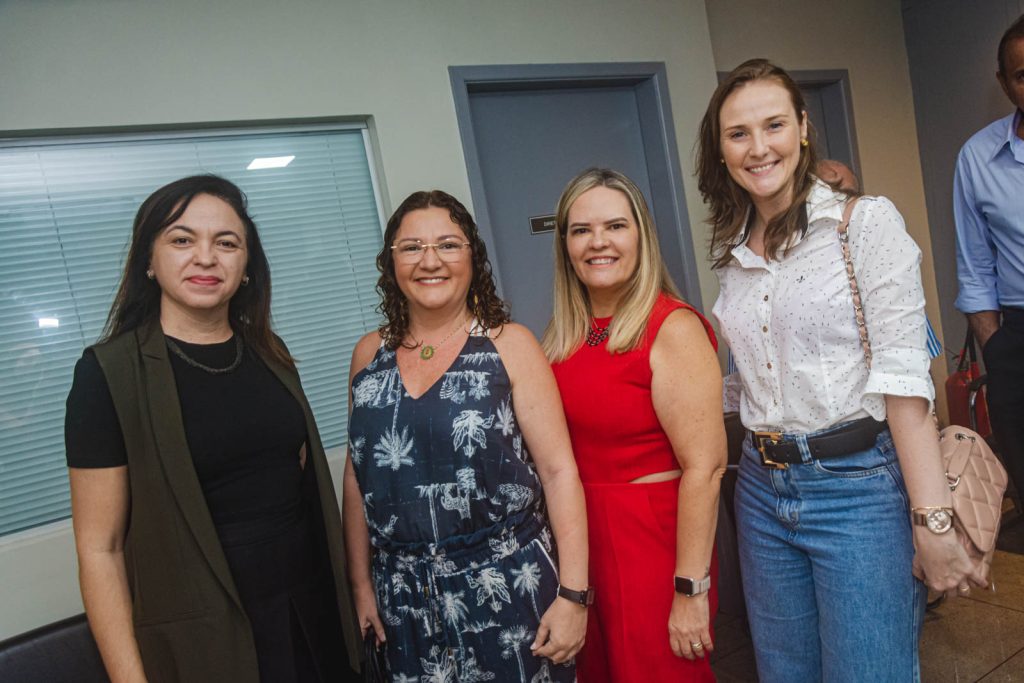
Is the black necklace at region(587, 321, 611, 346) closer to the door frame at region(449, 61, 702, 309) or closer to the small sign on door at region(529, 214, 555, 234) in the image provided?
the door frame at region(449, 61, 702, 309)

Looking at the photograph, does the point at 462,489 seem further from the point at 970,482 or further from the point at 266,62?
the point at 266,62

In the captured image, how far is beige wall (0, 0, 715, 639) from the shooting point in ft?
6.64

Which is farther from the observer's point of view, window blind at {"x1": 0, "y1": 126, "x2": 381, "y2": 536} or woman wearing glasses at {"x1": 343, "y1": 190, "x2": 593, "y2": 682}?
window blind at {"x1": 0, "y1": 126, "x2": 381, "y2": 536}

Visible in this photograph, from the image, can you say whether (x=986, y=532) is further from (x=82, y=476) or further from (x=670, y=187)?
(x=670, y=187)

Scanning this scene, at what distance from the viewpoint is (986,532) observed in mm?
1306

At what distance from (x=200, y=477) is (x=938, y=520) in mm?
1495

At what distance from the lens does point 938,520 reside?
129cm

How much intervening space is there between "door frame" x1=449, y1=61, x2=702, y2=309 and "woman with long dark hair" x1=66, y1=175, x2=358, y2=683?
137 cm

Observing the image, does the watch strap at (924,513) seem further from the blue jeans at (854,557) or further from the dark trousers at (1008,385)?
the dark trousers at (1008,385)

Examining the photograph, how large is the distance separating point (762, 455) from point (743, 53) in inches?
122

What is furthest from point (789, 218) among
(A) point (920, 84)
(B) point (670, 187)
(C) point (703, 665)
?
(A) point (920, 84)

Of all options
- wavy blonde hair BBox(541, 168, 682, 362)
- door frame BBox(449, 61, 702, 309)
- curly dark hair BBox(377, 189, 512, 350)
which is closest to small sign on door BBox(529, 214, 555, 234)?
door frame BBox(449, 61, 702, 309)

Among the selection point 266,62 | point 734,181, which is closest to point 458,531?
point 734,181

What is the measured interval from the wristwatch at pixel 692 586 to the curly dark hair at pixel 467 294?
2.41 ft
